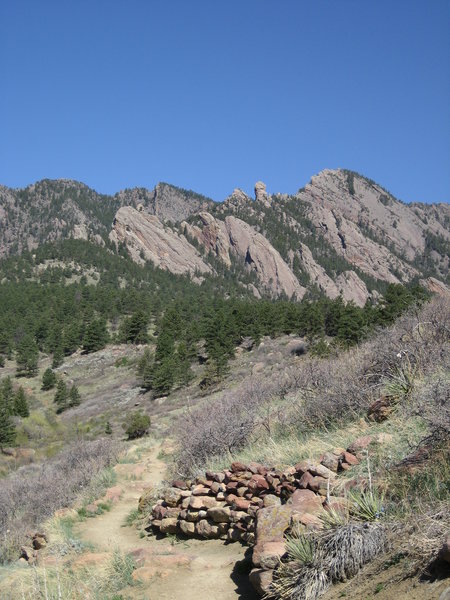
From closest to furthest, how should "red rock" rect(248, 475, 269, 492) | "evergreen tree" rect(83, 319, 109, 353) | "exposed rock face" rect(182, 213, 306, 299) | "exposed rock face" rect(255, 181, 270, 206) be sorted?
"red rock" rect(248, 475, 269, 492)
"evergreen tree" rect(83, 319, 109, 353)
"exposed rock face" rect(182, 213, 306, 299)
"exposed rock face" rect(255, 181, 270, 206)

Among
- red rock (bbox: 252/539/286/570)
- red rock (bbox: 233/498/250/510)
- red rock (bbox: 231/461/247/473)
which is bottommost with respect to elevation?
red rock (bbox: 233/498/250/510)

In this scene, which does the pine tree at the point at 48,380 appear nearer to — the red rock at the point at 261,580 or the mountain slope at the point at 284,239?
the red rock at the point at 261,580

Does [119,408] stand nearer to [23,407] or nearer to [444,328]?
[23,407]

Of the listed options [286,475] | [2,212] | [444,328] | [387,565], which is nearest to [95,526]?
[286,475]

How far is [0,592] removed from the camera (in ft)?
20.3

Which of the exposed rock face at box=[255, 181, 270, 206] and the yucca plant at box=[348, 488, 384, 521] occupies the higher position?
the exposed rock face at box=[255, 181, 270, 206]

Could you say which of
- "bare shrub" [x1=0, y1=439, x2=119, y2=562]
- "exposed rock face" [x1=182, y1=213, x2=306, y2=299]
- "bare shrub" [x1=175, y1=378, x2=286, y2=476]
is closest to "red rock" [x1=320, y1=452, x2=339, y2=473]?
"bare shrub" [x1=175, y1=378, x2=286, y2=476]

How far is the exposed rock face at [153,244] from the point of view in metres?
128

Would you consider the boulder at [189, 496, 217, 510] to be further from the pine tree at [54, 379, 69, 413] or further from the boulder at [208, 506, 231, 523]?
the pine tree at [54, 379, 69, 413]

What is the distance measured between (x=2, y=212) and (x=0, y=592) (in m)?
216

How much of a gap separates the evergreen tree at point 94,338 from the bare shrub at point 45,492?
1603 inches

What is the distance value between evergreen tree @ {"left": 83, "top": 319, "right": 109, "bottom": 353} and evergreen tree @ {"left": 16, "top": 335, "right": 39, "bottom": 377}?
5.51 metres

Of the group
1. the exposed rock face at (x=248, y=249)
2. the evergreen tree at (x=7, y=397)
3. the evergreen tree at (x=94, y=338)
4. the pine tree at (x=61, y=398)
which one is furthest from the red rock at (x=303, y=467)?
the exposed rock face at (x=248, y=249)

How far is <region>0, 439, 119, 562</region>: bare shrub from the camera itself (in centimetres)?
1006
